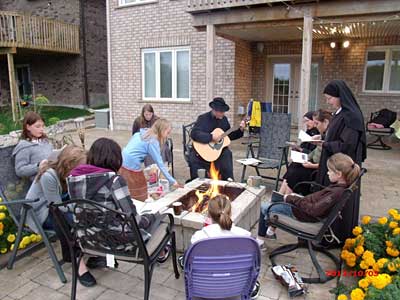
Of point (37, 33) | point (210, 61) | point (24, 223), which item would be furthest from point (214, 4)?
point (37, 33)

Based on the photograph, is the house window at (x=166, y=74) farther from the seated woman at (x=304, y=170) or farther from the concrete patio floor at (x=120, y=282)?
the concrete patio floor at (x=120, y=282)

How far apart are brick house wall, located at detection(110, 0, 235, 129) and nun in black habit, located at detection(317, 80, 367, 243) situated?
→ 21.1ft

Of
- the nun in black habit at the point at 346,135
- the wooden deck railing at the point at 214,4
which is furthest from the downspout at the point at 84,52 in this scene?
the nun in black habit at the point at 346,135

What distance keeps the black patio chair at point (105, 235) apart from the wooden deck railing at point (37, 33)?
1174 centimetres

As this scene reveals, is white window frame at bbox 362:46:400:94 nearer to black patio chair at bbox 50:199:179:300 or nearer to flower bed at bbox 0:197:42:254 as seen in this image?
black patio chair at bbox 50:199:179:300

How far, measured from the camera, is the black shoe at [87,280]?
8.46ft

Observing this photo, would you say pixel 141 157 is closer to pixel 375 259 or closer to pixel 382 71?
pixel 375 259

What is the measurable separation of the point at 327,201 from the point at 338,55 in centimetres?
779

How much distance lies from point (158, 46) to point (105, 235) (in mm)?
8791

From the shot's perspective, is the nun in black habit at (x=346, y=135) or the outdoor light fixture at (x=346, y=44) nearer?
the nun in black habit at (x=346, y=135)

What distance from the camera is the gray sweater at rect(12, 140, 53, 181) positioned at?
3.06 meters

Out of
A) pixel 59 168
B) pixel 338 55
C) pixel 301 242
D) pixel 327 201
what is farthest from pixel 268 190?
pixel 338 55

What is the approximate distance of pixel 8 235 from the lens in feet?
9.99

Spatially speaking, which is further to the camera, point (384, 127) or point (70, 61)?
point (70, 61)
